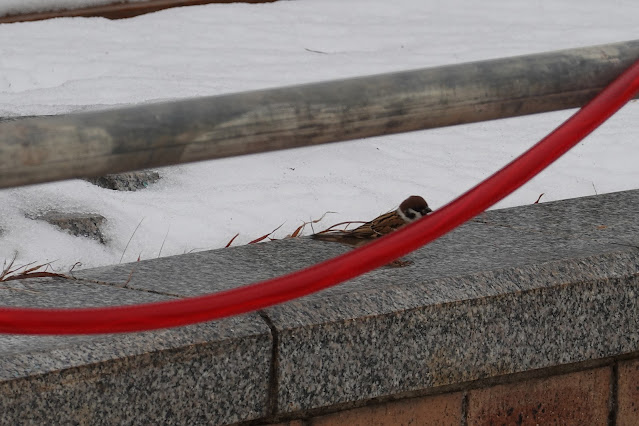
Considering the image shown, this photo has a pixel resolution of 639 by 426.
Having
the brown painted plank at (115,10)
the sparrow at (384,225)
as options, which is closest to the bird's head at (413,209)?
the sparrow at (384,225)

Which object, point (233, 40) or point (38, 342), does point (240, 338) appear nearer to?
point (38, 342)

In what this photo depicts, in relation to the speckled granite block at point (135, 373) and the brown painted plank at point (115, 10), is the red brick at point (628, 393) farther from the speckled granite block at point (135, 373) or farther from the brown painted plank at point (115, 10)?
the brown painted plank at point (115, 10)

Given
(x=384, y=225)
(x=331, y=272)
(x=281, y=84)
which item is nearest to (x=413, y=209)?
(x=384, y=225)

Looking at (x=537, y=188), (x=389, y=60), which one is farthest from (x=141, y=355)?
(x=389, y=60)

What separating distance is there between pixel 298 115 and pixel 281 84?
290 centimetres

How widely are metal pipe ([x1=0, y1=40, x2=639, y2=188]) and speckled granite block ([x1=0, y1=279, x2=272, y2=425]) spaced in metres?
0.49

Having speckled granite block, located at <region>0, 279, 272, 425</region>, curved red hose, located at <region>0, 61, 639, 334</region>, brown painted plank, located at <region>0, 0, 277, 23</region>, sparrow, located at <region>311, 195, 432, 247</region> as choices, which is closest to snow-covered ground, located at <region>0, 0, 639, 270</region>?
brown painted plank, located at <region>0, 0, 277, 23</region>

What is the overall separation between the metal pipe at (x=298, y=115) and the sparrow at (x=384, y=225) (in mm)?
671

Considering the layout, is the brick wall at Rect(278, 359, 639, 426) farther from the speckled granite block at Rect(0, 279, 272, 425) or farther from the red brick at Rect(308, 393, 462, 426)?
the speckled granite block at Rect(0, 279, 272, 425)

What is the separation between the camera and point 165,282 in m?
2.20

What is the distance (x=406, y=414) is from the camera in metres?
2.26

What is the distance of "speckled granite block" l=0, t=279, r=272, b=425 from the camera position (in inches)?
71.5

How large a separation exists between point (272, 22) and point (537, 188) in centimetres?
254

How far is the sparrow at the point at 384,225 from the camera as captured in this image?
95.3 inches
